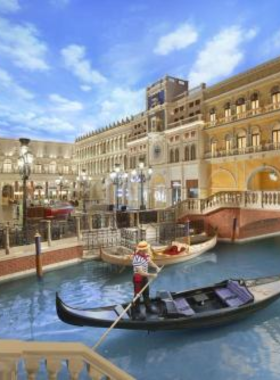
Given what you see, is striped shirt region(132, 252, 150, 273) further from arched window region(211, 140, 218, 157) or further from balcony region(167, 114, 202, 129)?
balcony region(167, 114, 202, 129)

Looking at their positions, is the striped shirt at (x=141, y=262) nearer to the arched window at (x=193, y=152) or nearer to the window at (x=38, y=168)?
the arched window at (x=193, y=152)

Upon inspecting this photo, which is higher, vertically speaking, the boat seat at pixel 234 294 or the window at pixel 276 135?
the window at pixel 276 135

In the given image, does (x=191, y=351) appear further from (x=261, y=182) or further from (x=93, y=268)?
(x=261, y=182)

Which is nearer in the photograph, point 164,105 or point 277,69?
point 277,69

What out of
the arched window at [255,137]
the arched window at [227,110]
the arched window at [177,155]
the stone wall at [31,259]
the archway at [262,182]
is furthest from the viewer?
the arched window at [177,155]

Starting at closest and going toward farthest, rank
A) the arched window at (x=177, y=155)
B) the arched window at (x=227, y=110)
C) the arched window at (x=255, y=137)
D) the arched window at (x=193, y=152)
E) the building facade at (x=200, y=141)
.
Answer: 1. the building facade at (x=200, y=141)
2. the arched window at (x=255, y=137)
3. the arched window at (x=227, y=110)
4. the arched window at (x=193, y=152)
5. the arched window at (x=177, y=155)

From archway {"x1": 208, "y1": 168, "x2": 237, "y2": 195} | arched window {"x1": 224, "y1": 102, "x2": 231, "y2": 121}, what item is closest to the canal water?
archway {"x1": 208, "y1": 168, "x2": 237, "y2": 195}

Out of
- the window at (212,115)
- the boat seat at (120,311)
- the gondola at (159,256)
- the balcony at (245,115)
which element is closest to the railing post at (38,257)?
the gondola at (159,256)

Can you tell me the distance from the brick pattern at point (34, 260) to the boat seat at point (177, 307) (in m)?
6.54

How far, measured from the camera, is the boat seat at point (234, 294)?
7414 millimetres

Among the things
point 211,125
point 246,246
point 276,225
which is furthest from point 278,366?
point 211,125

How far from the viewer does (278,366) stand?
5.89 meters

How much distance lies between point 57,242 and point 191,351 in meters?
8.25

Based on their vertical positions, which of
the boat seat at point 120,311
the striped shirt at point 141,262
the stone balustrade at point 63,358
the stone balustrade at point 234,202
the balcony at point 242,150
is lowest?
the boat seat at point 120,311
